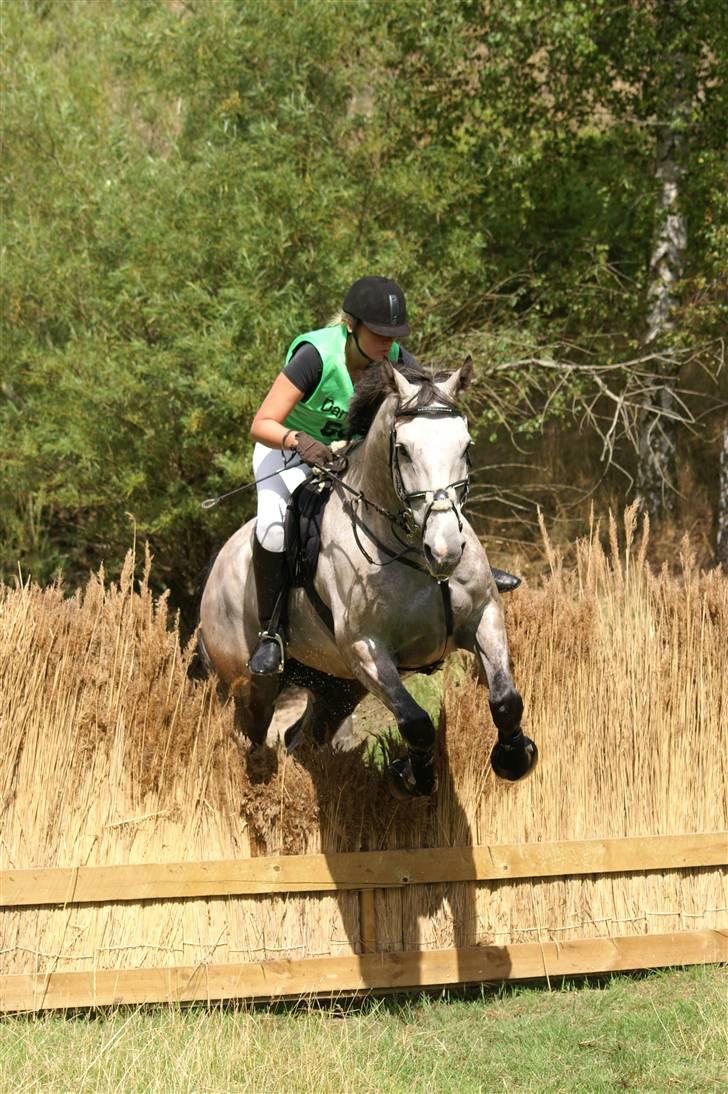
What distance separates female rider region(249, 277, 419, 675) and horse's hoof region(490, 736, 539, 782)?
4.18ft

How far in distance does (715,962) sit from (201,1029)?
2305mm

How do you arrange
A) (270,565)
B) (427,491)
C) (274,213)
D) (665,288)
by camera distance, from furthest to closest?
(665,288) < (274,213) < (270,565) < (427,491)

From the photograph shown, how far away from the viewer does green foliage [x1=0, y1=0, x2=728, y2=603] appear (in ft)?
39.3

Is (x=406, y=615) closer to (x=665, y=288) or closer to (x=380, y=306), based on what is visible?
(x=380, y=306)

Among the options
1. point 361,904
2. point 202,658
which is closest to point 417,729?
point 361,904

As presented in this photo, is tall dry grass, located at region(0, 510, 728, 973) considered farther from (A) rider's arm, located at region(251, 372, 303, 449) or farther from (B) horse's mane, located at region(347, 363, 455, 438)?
(B) horse's mane, located at region(347, 363, 455, 438)

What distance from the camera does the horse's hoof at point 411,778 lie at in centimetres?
498

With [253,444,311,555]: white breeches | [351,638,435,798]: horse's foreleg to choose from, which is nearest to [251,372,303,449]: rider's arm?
[253,444,311,555]: white breeches

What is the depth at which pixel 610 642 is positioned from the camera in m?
5.71

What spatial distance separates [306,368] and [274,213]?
23.5 ft

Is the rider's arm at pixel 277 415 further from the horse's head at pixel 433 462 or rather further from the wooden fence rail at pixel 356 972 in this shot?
the wooden fence rail at pixel 356 972

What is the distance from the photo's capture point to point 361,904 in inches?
211

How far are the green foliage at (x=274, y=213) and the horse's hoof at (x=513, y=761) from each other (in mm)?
7062

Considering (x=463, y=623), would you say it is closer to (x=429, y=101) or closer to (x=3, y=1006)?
(x=3, y=1006)
